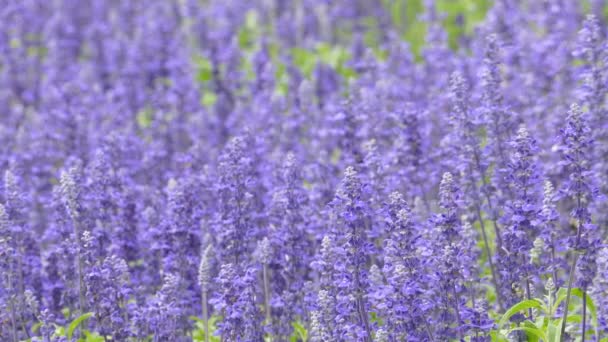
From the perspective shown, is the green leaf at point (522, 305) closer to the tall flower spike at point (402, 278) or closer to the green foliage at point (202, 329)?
the tall flower spike at point (402, 278)

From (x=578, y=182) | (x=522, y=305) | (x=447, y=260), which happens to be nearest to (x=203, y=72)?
(x=447, y=260)

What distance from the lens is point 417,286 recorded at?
7285 mm

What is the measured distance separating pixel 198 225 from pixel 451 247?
10.4ft

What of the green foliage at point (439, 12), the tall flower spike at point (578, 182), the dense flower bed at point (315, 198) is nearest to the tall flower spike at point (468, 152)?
the dense flower bed at point (315, 198)

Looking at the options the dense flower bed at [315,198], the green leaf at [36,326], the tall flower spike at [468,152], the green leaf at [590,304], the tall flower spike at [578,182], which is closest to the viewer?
the tall flower spike at [578,182]

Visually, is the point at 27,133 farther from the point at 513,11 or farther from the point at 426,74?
the point at 513,11

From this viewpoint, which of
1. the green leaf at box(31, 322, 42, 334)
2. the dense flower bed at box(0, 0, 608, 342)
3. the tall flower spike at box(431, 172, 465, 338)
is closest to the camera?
the tall flower spike at box(431, 172, 465, 338)

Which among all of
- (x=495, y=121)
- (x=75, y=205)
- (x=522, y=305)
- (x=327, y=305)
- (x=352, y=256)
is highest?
(x=495, y=121)

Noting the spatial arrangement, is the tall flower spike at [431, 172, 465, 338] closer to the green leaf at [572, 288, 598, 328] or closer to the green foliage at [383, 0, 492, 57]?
the green leaf at [572, 288, 598, 328]

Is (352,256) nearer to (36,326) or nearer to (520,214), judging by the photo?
(520,214)

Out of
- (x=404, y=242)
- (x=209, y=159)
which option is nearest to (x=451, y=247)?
(x=404, y=242)

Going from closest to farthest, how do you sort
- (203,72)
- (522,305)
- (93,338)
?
(522,305) → (93,338) → (203,72)

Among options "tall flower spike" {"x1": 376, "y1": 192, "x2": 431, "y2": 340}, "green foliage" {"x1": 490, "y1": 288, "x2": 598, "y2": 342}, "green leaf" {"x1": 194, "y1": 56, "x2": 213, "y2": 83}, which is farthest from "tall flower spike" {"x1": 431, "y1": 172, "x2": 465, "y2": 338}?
"green leaf" {"x1": 194, "y1": 56, "x2": 213, "y2": 83}

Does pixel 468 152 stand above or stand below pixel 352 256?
above
